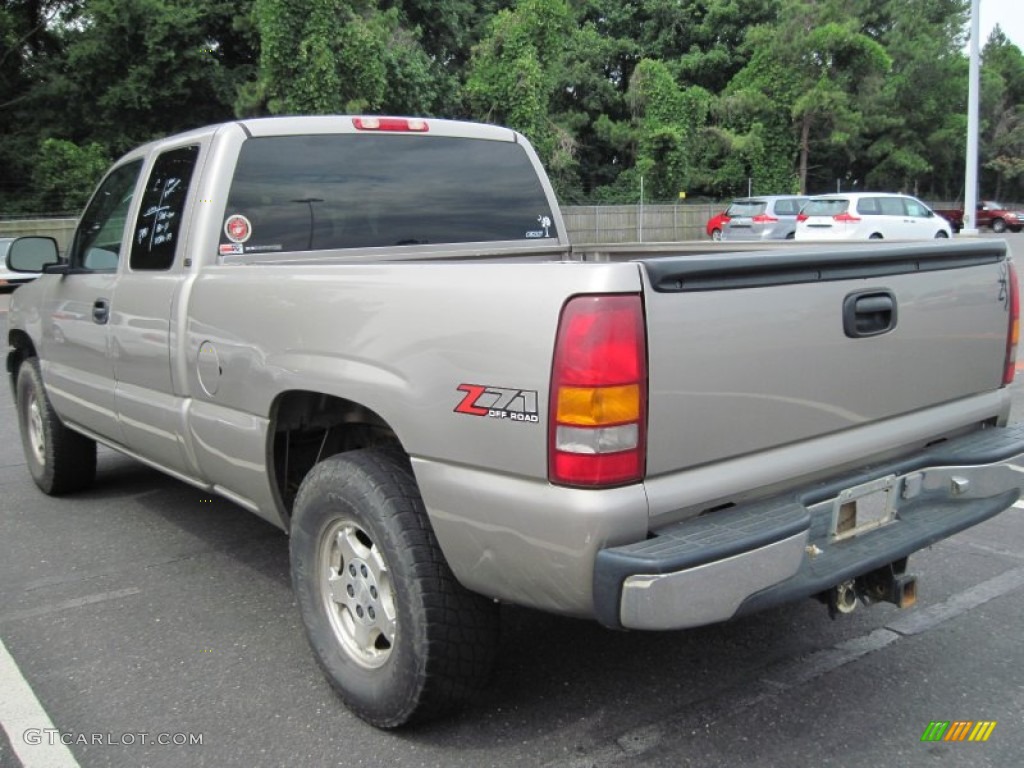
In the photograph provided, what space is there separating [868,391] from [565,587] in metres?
1.23

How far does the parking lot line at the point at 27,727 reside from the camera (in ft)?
9.30

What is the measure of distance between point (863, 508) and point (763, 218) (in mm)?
24373

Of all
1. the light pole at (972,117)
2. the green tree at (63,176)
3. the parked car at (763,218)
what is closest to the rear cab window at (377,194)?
the light pole at (972,117)

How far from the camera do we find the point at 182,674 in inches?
132

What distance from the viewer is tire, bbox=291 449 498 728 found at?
266 cm

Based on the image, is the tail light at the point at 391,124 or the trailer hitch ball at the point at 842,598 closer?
the trailer hitch ball at the point at 842,598

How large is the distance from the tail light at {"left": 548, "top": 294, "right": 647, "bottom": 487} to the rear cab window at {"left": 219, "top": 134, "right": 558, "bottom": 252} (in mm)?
2008

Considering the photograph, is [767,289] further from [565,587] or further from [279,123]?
[279,123]

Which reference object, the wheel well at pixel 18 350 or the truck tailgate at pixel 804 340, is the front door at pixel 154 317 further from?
the truck tailgate at pixel 804 340

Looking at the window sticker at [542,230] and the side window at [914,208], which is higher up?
the window sticker at [542,230]

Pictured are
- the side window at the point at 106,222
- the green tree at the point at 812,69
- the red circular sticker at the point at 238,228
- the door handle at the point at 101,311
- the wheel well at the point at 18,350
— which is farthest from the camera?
the green tree at the point at 812,69

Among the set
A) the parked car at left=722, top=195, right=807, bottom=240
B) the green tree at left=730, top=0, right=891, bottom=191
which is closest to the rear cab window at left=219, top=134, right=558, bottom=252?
the parked car at left=722, top=195, right=807, bottom=240

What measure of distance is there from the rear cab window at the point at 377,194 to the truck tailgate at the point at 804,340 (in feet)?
6.51

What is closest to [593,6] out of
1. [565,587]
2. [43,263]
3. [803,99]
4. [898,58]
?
[803,99]
